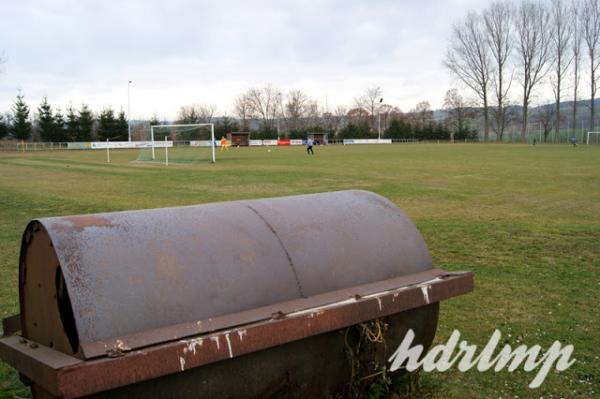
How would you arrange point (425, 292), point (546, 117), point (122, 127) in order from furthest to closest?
point (546, 117), point (122, 127), point (425, 292)

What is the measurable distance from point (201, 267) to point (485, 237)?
24.8 ft

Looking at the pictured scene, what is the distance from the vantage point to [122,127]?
8788 cm

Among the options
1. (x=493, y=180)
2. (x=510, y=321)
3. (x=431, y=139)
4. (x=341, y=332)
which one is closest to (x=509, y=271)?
(x=510, y=321)

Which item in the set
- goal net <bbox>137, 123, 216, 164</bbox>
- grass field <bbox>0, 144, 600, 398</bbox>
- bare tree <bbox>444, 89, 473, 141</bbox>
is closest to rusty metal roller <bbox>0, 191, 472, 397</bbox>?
grass field <bbox>0, 144, 600, 398</bbox>

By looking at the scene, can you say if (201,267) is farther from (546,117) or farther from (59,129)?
(546,117)

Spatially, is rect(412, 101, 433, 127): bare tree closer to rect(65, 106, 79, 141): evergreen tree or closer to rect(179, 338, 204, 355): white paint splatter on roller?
rect(65, 106, 79, 141): evergreen tree

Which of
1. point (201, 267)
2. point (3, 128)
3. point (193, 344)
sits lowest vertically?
point (193, 344)

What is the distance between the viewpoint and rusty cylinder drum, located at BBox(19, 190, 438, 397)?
242 centimetres

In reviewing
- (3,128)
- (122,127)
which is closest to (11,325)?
(3,128)

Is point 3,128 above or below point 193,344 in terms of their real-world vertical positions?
above

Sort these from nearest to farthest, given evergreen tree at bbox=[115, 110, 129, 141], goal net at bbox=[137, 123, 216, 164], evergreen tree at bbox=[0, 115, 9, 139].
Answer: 1. goal net at bbox=[137, 123, 216, 164]
2. evergreen tree at bbox=[0, 115, 9, 139]
3. evergreen tree at bbox=[115, 110, 129, 141]

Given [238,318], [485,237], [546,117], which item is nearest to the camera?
[238,318]

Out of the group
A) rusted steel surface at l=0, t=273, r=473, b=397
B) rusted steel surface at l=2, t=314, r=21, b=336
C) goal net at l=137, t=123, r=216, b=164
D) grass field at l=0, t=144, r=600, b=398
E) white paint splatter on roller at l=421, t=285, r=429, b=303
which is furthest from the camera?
goal net at l=137, t=123, r=216, b=164

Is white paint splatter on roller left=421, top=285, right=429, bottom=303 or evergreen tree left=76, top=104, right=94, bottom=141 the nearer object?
white paint splatter on roller left=421, top=285, right=429, bottom=303
